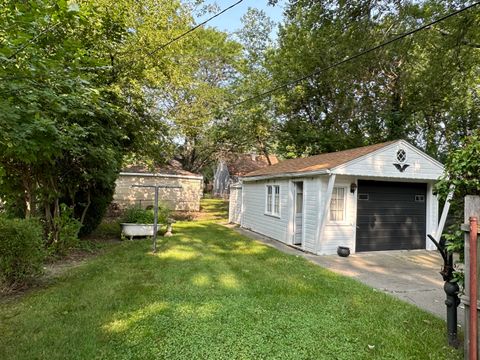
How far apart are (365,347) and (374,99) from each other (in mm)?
15341

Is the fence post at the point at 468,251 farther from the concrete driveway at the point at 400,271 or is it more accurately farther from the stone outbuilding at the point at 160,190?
the stone outbuilding at the point at 160,190

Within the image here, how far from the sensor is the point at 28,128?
3.92m

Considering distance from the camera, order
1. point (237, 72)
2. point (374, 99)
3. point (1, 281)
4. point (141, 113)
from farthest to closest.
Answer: point (237, 72), point (374, 99), point (141, 113), point (1, 281)

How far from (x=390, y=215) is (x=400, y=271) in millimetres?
2841

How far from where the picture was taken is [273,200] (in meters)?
11.3

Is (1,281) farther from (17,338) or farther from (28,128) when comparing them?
(28,128)

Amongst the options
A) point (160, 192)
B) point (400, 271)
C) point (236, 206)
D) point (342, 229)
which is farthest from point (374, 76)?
point (160, 192)

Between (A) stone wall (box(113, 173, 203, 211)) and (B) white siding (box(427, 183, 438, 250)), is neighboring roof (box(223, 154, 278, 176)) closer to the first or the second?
(A) stone wall (box(113, 173, 203, 211))

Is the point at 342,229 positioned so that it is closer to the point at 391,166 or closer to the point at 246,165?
the point at 391,166

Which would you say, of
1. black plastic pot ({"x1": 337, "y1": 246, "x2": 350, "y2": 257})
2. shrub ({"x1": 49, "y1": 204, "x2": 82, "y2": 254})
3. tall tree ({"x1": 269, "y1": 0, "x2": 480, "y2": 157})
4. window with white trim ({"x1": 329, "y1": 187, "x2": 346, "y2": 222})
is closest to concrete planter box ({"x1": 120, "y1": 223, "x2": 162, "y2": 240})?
shrub ({"x1": 49, "y1": 204, "x2": 82, "y2": 254})

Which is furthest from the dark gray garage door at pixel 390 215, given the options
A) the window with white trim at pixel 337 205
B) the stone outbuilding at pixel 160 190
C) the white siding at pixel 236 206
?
the stone outbuilding at pixel 160 190

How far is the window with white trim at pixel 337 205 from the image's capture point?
8.97m

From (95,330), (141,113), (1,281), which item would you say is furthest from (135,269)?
(141,113)

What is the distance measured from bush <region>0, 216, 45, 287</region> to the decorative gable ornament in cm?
866
